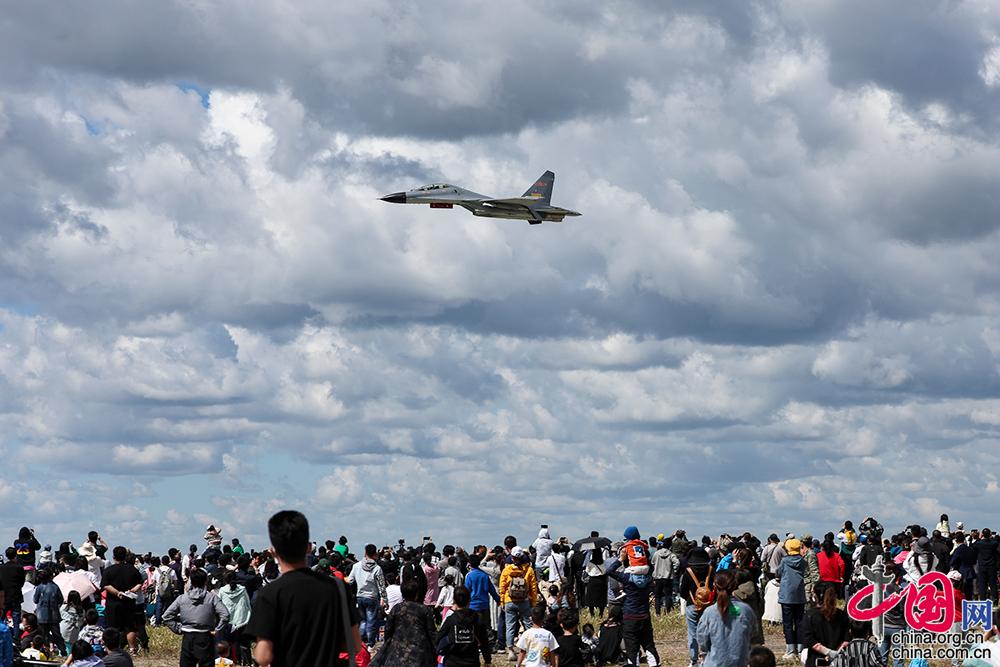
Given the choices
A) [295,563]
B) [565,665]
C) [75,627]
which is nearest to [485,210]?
[75,627]

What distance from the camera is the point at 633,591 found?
17750mm

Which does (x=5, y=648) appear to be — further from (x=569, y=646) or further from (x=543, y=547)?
(x=543, y=547)

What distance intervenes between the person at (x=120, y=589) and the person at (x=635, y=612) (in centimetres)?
683

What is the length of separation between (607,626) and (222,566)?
25.9 ft

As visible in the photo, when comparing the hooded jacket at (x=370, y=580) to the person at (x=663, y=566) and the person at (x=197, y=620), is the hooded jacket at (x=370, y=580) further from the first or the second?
the person at (x=663, y=566)

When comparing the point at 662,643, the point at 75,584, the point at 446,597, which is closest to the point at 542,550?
the point at 662,643

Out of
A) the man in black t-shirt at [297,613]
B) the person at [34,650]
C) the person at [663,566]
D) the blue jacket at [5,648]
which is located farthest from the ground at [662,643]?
the man in black t-shirt at [297,613]

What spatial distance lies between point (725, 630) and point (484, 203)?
4010cm

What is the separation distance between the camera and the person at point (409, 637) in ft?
37.6

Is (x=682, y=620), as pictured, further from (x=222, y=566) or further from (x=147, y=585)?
(x=147, y=585)

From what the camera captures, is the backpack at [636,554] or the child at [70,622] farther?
the child at [70,622]

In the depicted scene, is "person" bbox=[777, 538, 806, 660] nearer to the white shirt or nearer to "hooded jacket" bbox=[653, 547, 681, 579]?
"hooded jacket" bbox=[653, 547, 681, 579]

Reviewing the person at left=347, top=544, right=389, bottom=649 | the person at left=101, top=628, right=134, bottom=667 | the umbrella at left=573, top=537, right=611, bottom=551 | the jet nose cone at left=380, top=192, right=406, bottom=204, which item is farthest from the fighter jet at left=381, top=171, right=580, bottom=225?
the person at left=101, top=628, right=134, bottom=667

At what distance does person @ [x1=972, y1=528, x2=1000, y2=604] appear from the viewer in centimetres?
2678
